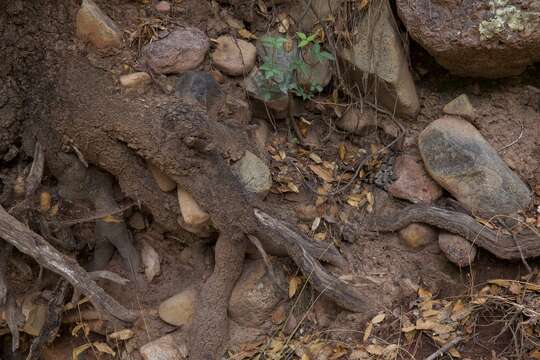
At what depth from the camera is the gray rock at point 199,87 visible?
238cm

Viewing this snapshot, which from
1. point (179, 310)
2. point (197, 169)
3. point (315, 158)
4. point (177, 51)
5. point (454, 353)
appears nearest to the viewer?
point (454, 353)

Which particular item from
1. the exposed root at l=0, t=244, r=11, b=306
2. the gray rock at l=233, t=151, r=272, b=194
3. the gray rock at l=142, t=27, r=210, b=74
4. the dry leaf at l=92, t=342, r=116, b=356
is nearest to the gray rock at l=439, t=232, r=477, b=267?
the gray rock at l=233, t=151, r=272, b=194

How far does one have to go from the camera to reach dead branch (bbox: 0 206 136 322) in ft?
7.11

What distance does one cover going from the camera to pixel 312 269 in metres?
2.39

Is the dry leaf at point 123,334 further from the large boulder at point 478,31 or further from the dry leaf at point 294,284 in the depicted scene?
the large boulder at point 478,31

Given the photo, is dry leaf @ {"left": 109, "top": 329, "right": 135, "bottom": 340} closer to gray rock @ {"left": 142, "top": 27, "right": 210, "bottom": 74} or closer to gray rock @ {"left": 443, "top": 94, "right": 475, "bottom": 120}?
gray rock @ {"left": 142, "top": 27, "right": 210, "bottom": 74}

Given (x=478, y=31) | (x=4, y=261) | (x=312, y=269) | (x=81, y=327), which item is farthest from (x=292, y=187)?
(x=4, y=261)

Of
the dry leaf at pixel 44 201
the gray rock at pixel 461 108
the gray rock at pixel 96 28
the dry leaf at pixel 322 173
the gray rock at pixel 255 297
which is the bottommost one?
the gray rock at pixel 255 297

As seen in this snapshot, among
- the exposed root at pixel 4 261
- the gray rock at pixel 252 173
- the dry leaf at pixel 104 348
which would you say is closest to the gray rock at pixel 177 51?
the gray rock at pixel 252 173

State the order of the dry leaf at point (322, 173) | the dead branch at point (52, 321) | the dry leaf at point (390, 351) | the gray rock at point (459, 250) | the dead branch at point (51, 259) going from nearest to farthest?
1. the dead branch at point (51, 259)
2. the dry leaf at point (390, 351)
3. the gray rock at point (459, 250)
4. the dead branch at point (52, 321)
5. the dry leaf at point (322, 173)

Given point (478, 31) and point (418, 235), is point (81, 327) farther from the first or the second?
point (478, 31)

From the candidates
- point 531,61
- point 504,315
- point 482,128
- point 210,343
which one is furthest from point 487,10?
point 210,343

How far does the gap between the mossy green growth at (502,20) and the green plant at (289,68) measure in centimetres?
61

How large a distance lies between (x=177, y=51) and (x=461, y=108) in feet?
4.03
